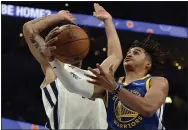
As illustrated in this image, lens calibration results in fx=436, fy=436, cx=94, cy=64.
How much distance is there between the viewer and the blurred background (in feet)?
20.6

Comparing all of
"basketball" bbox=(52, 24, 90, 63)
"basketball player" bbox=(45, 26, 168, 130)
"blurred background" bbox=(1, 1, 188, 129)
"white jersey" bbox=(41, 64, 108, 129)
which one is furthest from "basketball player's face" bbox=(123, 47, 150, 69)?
"blurred background" bbox=(1, 1, 188, 129)

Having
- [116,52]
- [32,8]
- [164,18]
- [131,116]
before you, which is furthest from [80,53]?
[164,18]

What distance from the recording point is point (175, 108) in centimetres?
688

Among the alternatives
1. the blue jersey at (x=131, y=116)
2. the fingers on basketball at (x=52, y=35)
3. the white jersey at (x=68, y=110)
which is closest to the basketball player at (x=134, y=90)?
the blue jersey at (x=131, y=116)

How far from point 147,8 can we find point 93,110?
3918 millimetres

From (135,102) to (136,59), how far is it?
2.02 feet

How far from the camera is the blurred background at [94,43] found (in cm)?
627

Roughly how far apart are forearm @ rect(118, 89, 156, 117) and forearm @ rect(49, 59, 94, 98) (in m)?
0.34

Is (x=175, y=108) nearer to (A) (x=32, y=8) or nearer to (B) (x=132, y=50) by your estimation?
(A) (x=32, y=8)

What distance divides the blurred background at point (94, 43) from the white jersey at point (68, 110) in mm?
3116

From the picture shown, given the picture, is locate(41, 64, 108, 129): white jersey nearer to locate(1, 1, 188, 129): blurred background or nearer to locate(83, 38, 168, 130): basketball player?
locate(83, 38, 168, 130): basketball player

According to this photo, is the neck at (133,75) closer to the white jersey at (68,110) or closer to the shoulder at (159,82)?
the shoulder at (159,82)

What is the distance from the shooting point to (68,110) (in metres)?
2.98

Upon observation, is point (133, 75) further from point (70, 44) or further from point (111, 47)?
point (70, 44)
